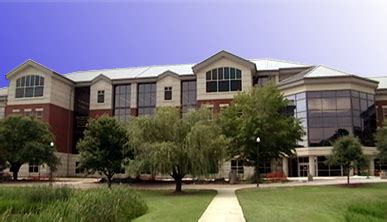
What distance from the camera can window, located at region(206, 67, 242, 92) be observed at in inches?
2323

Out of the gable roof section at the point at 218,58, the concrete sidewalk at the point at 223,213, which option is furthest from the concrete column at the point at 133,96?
the concrete sidewalk at the point at 223,213

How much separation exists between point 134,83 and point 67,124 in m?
11.7

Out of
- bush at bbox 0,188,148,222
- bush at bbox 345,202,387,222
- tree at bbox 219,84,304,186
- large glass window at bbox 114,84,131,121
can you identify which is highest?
large glass window at bbox 114,84,131,121

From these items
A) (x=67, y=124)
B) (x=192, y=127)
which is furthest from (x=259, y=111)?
(x=67, y=124)

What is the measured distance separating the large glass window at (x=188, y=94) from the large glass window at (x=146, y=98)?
176 inches

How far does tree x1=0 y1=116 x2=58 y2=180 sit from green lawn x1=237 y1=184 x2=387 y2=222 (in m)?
24.9

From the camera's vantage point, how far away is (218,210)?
19.8 m

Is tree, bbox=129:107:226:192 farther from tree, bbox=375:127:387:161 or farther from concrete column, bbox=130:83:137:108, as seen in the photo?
concrete column, bbox=130:83:137:108

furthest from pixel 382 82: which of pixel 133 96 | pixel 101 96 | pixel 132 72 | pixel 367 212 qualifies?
pixel 367 212

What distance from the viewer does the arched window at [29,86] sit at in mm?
62250

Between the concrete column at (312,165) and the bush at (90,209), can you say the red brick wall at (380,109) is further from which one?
the bush at (90,209)

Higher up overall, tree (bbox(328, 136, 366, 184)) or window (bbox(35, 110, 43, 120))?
window (bbox(35, 110, 43, 120))

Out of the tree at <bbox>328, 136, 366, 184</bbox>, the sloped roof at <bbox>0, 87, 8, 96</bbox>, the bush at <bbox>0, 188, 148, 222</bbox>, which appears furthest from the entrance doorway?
the sloped roof at <bbox>0, 87, 8, 96</bbox>

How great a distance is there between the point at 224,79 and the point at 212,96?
9.35 feet
